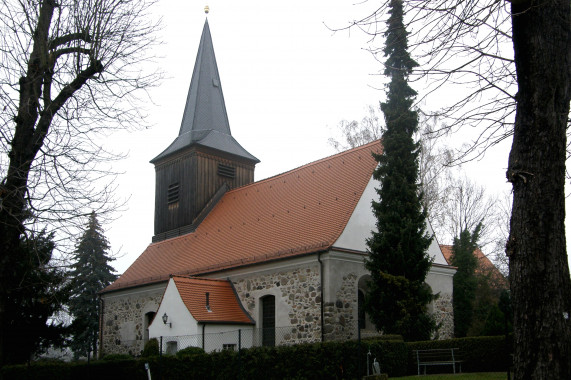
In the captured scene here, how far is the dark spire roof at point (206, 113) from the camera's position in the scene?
26078 mm

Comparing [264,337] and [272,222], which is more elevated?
[272,222]

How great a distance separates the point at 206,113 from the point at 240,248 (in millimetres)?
8931

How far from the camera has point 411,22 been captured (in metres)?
6.18

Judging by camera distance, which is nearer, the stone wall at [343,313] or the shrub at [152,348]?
the stone wall at [343,313]

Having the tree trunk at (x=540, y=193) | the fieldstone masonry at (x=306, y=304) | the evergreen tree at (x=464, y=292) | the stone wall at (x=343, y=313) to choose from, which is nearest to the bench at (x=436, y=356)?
the fieldstone masonry at (x=306, y=304)

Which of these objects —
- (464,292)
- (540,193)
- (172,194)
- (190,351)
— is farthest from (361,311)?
(540,193)

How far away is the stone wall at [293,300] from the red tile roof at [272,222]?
657 mm

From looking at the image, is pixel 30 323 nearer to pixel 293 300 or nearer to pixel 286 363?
pixel 293 300

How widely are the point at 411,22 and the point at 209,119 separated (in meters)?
21.2

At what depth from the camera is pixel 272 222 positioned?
20.4m

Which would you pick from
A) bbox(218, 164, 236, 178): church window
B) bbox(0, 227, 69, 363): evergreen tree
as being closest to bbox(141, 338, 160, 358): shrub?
bbox(0, 227, 69, 363): evergreen tree

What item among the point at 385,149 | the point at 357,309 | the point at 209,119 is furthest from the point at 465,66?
the point at 209,119

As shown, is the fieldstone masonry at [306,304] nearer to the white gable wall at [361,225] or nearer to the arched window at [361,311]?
the arched window at [361,311]

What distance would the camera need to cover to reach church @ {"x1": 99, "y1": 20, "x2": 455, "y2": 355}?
17.1 metres
